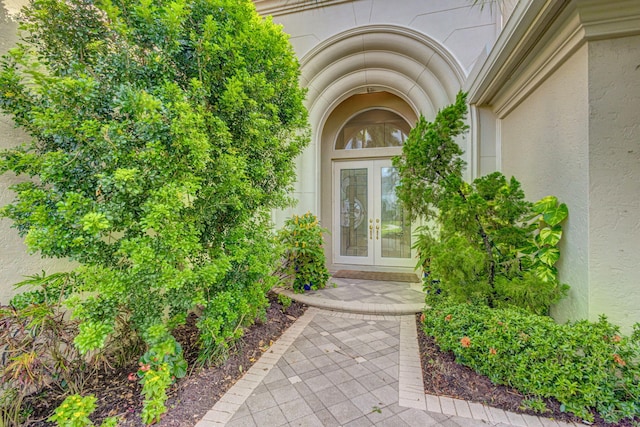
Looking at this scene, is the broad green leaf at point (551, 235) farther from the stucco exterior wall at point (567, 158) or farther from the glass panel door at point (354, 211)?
the glass panel door at point (354, 211)

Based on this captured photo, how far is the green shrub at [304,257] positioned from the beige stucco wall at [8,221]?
11.0 feet

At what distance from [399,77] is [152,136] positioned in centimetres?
514

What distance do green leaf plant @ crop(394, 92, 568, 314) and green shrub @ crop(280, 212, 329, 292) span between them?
7.64 ft

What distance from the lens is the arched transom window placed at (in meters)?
6.95

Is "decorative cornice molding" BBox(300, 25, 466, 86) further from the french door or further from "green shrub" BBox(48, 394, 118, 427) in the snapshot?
"green shrub" BBox(48, 394, 118, 427)

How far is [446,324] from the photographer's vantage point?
3014 mm

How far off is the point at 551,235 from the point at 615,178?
0.72m

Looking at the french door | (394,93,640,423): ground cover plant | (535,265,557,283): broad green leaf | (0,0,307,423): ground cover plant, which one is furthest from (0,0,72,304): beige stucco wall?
the french door

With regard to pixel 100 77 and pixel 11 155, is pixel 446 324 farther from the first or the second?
pixel 11 155

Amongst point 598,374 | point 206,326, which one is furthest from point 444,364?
point 206,326

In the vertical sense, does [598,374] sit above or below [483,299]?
below

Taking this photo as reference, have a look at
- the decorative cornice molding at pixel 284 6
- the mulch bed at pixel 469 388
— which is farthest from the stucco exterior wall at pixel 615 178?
the decorative cornice molding at pixel 284 6

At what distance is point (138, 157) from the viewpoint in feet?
7.16

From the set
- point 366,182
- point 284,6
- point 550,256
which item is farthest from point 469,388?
point 284,6
